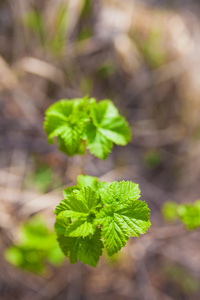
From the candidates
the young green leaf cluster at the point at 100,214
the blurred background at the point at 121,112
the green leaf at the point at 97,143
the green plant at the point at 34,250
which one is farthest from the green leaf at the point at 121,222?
the blurred background at the point at 121,112

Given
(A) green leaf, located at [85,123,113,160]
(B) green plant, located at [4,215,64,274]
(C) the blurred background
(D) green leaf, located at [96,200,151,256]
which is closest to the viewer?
(D) green leaf, located at [96,200,151,256]

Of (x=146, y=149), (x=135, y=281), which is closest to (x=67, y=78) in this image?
(x=146, y=149)

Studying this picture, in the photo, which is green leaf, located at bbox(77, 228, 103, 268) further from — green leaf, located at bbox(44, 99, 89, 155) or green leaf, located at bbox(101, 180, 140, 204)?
green leaf, located at bbox(44, 99, 89, 155)

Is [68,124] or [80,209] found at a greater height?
[68,124]

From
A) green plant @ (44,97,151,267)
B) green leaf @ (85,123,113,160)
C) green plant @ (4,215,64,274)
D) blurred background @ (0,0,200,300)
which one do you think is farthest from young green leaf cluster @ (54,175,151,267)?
blurred background @ (0,0,200,300)

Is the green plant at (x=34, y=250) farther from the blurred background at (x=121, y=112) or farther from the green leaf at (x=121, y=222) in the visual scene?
the green leaf at (x=121, y=222)

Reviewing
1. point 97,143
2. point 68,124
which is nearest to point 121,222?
point 97,143

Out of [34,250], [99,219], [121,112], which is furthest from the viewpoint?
[121,112]

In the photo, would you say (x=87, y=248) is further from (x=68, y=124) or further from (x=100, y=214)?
(x=68, y=124)
